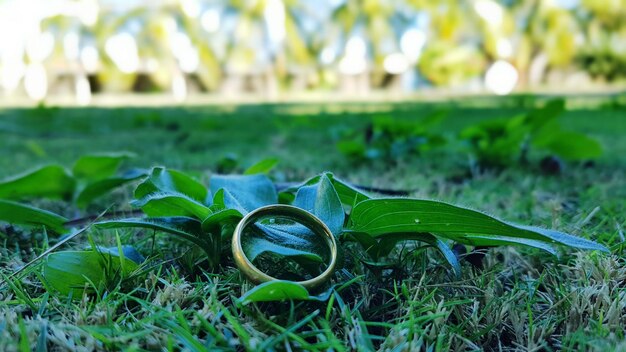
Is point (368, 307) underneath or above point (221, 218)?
underneath

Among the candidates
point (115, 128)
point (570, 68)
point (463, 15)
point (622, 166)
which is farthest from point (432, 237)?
point (570, 68)

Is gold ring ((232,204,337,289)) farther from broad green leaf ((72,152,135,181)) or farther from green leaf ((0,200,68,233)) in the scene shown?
broad green leaf ((72,152,135,181))

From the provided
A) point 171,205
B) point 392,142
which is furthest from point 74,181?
point 392,142

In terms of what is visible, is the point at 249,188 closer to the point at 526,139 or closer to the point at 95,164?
the point at 95,164

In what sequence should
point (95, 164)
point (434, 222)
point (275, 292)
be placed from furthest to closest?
point (95, 164) → point (434, 222) → point (275, 292)

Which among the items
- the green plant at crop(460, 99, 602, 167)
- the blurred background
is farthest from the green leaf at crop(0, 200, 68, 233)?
the blurred background

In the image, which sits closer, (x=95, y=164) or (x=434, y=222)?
(x=434, y=222)
